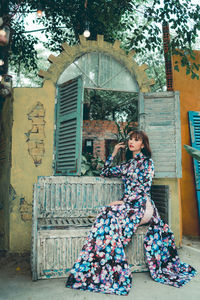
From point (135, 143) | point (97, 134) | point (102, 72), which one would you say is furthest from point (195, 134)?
point (97, 134)

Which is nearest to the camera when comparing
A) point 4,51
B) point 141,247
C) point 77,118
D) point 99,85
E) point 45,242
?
point 45,242

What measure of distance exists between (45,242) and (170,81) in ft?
12.4

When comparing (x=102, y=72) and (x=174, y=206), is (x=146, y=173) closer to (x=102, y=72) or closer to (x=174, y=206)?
(x=174, y=206)

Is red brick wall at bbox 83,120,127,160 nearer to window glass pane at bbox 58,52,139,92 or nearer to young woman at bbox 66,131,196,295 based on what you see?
window glass pane at bbox 58,52,139,92

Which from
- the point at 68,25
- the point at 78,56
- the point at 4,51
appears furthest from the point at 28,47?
the point at 78,56

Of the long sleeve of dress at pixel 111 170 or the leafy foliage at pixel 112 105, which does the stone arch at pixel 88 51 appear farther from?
the leafy foliage at pixel 112 105

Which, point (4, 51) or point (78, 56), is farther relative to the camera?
point (4, 51)

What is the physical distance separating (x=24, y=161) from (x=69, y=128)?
840 millimetres

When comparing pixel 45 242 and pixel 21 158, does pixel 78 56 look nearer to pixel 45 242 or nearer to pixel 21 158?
pixel 21 158

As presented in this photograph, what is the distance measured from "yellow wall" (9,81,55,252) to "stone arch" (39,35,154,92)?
0.23m

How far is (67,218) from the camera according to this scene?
3242 millimetres

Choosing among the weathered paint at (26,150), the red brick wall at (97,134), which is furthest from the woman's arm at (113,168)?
the red brick wall at (97,134)

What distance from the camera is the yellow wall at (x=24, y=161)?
3639mm

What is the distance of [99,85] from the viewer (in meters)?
4.30
